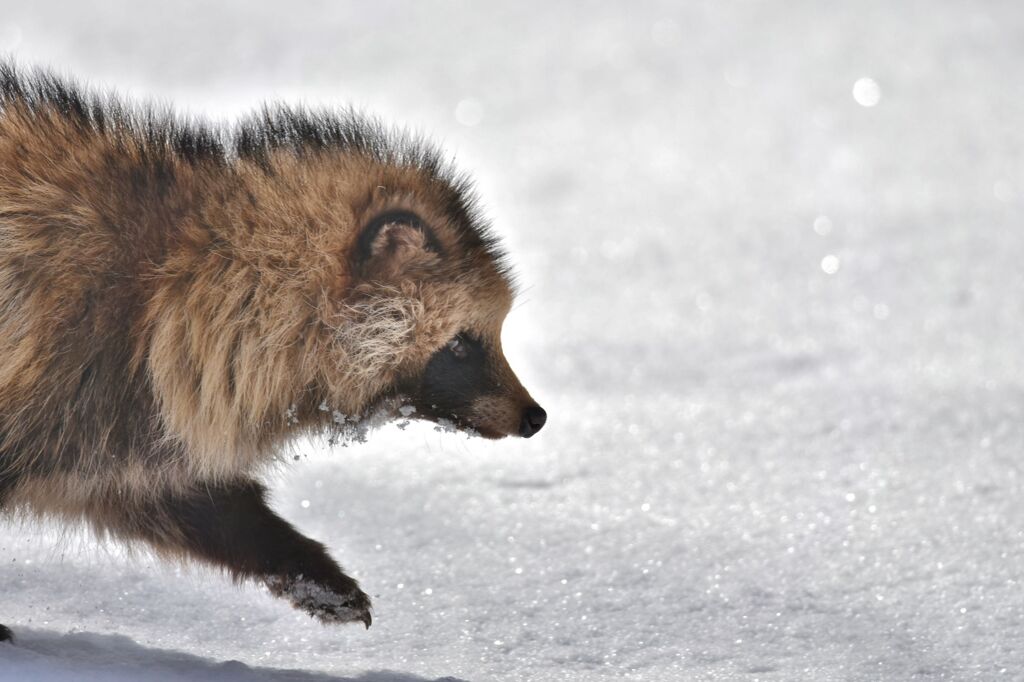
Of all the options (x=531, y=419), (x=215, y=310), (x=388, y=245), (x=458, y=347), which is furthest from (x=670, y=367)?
(x=215, y=310)

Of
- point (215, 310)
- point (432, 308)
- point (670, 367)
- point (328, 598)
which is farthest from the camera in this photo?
point (670, 367)

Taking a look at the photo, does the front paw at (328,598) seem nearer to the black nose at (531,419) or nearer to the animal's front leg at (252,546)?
the animal's front leg at (252,546)

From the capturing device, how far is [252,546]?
2469 mm

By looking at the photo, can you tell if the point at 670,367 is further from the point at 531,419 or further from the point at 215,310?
the point at 215,310

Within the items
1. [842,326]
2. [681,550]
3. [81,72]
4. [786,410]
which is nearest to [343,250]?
[681,550]

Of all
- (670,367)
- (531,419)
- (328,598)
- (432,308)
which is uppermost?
(670,367)

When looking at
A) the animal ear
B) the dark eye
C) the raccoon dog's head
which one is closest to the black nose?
the raccoon dog's head

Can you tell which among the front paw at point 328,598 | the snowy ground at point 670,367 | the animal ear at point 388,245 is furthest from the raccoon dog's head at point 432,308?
the snowy ground at point 670,367

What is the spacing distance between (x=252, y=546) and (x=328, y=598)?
20 cm

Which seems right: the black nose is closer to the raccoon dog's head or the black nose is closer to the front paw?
the raccoon dog's head

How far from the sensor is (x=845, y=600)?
2680 mm

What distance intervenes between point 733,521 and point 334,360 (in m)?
1.36

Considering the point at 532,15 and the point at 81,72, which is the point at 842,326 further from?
the point at 81,72

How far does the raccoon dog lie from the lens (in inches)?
83.9
